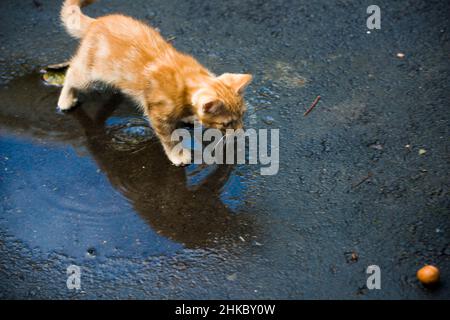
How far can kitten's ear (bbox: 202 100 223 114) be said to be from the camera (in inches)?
144

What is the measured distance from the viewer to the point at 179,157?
13.4 feet

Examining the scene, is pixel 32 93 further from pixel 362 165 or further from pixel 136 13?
pixel 362 165

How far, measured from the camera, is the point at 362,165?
4.04 metres

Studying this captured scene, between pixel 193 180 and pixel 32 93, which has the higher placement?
pixel 32 93

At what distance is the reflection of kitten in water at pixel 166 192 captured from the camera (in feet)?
11.8

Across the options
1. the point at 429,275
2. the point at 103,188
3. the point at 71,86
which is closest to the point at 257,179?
the point at 103,188

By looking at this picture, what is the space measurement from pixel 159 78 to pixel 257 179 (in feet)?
3.33

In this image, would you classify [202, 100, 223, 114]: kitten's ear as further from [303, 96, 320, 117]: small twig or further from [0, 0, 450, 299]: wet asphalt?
[303, 96, 320, 117]: small twig

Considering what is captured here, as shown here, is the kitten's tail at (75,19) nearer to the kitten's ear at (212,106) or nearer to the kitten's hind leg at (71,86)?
the kitten's hind leg at (71,86)

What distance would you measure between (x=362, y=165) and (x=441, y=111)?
0.95 meters

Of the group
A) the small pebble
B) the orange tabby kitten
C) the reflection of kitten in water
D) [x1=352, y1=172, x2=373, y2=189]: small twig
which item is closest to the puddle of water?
the reflection of kitten in water

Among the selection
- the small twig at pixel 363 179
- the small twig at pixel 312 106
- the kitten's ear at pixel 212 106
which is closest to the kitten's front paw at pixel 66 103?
the kitten's ear at pixel 212 106

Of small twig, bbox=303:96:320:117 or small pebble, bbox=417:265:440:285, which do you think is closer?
small pebble, bbox=417:265:440:285

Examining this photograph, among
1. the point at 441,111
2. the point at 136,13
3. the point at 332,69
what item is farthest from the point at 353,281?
the point at 136,13
